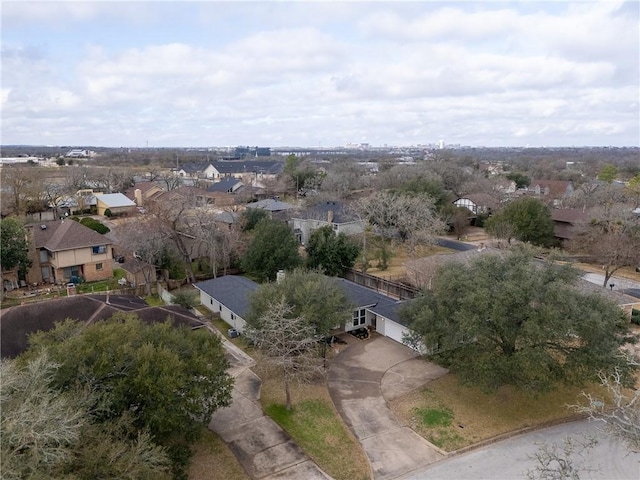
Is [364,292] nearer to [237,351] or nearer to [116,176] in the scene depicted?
[237,351]

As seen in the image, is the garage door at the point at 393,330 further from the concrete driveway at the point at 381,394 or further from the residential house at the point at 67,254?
the residential house at the point at 67,254

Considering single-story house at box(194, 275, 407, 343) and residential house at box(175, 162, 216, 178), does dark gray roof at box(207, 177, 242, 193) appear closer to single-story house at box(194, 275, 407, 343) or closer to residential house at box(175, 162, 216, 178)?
residential house at box(175, 162, 216, 178)

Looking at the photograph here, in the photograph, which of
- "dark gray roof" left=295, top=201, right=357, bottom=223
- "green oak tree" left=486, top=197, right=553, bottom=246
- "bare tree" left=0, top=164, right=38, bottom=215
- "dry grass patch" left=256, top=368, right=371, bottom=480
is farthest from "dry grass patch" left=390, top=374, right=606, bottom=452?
"bare tree" left=0, top=164, right=38, bottom=215

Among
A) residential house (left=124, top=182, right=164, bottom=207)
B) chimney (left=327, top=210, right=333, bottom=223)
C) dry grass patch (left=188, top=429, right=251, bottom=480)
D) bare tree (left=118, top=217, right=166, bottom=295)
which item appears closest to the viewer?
dry grass patch (left=188, top=429, right=251, bottom=480)

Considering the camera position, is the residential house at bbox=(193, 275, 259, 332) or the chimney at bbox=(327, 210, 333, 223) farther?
the chimney at bbox=(327, 210, 333, 223)

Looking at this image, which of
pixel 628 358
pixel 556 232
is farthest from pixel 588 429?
Result: pixel 556 232

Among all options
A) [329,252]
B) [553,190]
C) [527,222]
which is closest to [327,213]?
[329,252]

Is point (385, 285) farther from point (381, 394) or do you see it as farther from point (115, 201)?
point (115, 201)
